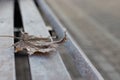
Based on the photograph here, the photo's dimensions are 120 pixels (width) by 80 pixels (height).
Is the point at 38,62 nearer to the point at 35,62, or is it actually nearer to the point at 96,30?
the point at 35,62

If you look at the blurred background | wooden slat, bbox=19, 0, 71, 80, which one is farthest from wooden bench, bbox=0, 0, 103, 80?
the blurred background

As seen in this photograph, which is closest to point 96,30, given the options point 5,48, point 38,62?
point 5,48

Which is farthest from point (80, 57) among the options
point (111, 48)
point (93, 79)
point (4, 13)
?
point (111, 48)

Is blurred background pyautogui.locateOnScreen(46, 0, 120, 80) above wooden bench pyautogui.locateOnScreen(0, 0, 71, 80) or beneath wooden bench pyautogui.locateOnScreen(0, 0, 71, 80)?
beneath

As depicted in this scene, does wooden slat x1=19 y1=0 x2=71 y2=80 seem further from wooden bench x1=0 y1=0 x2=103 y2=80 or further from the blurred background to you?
the blurred background

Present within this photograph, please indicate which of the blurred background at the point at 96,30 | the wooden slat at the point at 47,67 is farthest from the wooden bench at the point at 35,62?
the blurred background at the point at 96,30

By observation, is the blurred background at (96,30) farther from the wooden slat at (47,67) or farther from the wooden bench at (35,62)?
the wooden slat at (47,67)
